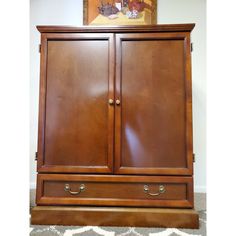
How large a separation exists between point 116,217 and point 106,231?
0.10m

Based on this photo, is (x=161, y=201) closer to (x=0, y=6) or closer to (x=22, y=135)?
(x=22, y=135)

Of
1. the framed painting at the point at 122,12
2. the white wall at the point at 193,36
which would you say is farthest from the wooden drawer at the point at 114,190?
the framed painting at the point at 122,12

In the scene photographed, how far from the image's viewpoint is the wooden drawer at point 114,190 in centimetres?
126

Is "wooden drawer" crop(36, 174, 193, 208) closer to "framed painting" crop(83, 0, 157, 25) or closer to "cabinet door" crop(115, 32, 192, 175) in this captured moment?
"cabinet door" crop(115, 32, 192, 175)

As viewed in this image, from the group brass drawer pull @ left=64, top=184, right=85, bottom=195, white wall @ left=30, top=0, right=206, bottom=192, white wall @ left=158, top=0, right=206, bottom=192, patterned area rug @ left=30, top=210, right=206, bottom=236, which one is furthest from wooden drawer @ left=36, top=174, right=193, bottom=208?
white wall @ left=158, top=0, right=206, bottom=192

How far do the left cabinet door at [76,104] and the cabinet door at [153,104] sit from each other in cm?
8

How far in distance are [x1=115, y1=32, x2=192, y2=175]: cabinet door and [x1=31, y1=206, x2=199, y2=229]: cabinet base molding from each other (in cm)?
25

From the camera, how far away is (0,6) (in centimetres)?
35

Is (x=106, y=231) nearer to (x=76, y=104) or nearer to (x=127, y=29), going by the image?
(x=76, y=104)

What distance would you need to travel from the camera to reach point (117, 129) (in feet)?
4.19

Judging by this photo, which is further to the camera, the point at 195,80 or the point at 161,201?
the point at 195,80
